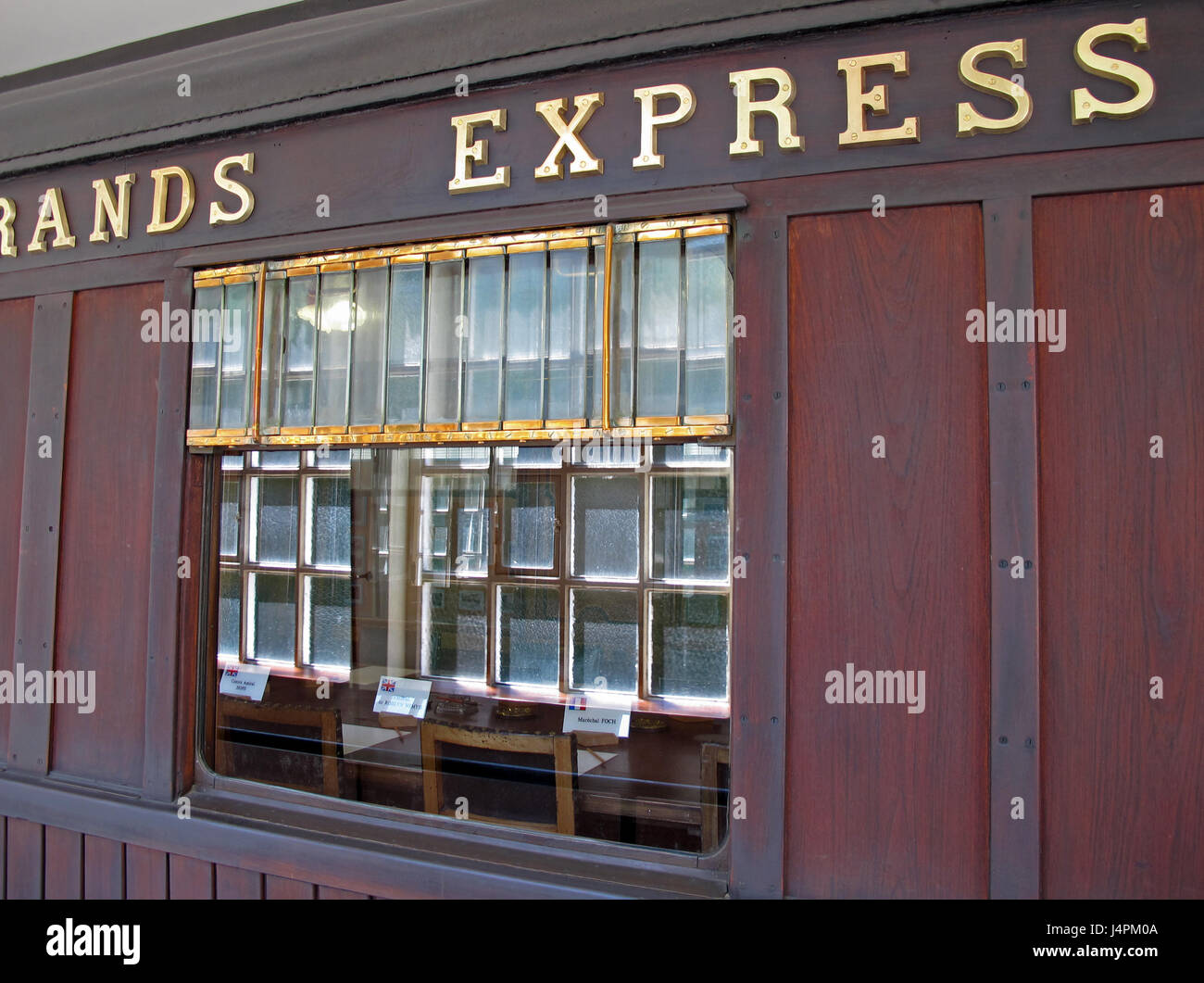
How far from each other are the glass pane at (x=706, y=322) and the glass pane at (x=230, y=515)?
158 cm

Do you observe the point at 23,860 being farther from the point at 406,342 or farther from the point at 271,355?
the point at 406,342

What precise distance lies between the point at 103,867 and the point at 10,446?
143cm

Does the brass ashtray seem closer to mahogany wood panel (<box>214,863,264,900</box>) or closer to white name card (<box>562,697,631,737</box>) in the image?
white name card (<box>562,697,631,737</box>)

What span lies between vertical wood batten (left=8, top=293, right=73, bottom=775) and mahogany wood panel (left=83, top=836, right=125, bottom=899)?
0.34 metres

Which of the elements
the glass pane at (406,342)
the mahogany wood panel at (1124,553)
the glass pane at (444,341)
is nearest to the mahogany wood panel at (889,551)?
the mahogany wood panel at (1124,553)

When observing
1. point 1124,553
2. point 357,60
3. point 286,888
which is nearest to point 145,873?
point 286,888

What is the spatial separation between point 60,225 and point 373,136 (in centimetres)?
123

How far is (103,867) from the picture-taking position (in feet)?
7.95

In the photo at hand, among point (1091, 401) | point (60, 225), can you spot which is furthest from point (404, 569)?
point (1091, 401)

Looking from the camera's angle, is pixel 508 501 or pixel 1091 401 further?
pixel 508 501

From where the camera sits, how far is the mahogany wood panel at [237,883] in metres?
Result: 2.23

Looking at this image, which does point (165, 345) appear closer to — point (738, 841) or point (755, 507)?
point (755, 507)

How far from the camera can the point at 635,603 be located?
3438 millimetres

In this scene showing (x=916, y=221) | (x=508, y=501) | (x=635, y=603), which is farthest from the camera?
(x=508, y=501)
